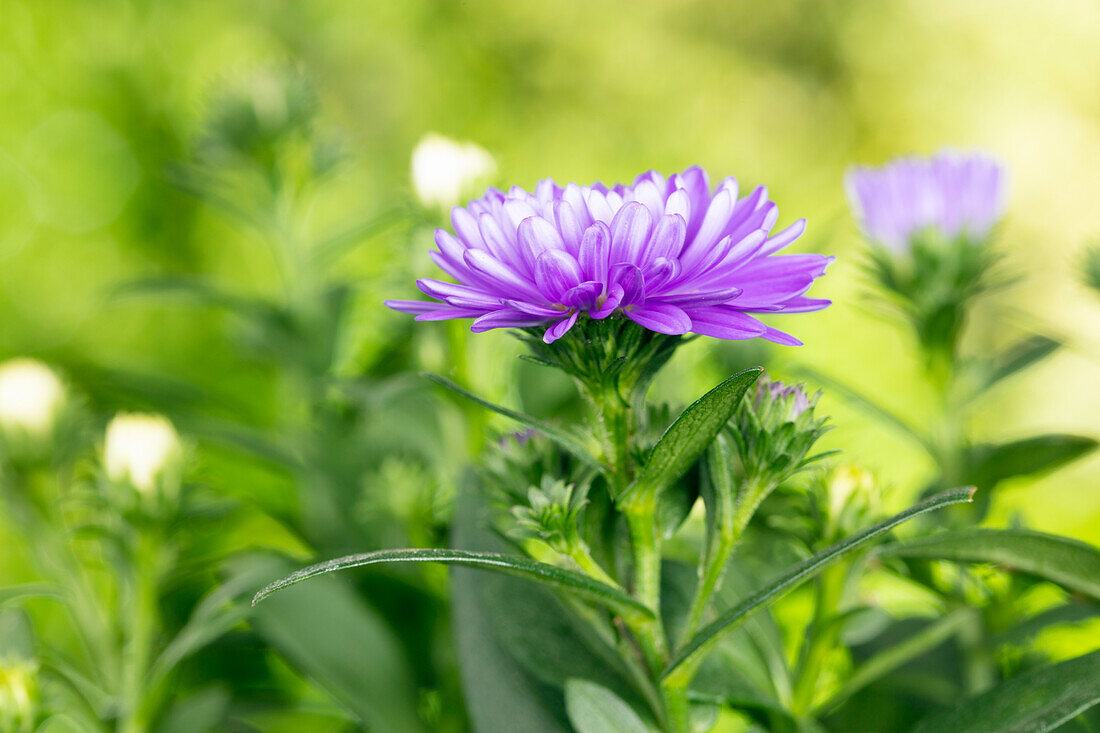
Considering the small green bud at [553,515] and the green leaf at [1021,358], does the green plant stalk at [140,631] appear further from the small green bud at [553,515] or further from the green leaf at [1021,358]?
the green leaf at [1021,358]

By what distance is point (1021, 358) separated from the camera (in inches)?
18.6

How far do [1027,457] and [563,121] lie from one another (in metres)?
1.59

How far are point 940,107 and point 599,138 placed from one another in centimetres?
64

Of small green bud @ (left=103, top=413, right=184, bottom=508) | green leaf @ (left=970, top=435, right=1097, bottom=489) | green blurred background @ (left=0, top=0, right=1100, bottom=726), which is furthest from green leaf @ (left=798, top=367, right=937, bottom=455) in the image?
green blurred background @ (left=0, top=0, right=1100, bottom=726)

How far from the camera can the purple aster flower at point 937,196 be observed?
46 cm

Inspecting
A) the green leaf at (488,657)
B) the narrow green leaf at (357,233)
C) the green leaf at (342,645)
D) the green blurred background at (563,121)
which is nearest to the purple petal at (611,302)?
the green leaf at (488,657)

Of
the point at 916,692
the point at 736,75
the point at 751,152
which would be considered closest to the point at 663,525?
the point at 916,692

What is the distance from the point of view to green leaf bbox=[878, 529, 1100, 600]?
305 millimetres

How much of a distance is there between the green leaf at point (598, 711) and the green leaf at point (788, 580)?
0.02 metres

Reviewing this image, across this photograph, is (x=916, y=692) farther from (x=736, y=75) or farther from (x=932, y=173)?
(x=736, y=75)

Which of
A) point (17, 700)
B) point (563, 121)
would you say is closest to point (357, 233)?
point (17, 700)

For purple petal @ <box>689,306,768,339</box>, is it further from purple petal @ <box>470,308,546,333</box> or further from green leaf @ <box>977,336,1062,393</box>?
green leaf @ <box>977,336,1062,393</box>

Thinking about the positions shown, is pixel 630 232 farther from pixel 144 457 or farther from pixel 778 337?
pixel 144 457

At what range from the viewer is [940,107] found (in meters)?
1.77
